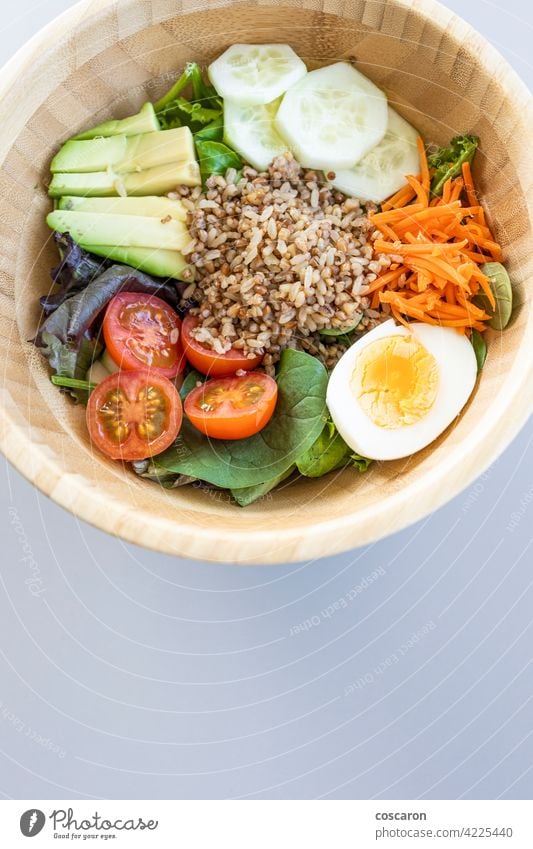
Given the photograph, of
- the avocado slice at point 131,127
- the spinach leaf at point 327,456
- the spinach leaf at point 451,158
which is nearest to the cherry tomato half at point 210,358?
the spinach leaf at point 327,456

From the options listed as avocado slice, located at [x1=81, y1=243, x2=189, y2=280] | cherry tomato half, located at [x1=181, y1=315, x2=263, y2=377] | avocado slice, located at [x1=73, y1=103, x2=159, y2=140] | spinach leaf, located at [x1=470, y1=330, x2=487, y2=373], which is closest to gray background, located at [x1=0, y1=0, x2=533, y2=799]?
spinach leaf, located at [x1=470, y1=330, x2=487, y2=373]

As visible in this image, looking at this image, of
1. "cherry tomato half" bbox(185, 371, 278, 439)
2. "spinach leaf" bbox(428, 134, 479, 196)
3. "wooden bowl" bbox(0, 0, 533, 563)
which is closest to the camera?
"wooden bowl" bbox(0, 0, 533, 563)

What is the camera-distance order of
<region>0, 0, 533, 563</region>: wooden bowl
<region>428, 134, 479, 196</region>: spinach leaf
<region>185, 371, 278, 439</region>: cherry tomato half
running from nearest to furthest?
<region>0, 0, 533, 563</region>: wooden bowl
<region>185, 371, 278, 439</region>: cherry tomato half
<region>428, 134, 479, 196</region>: spinach leaf

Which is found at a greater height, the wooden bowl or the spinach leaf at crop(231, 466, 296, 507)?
the wooden bowl

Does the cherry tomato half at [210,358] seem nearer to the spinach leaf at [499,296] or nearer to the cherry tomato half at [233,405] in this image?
the cherry tomato half at [233,405]

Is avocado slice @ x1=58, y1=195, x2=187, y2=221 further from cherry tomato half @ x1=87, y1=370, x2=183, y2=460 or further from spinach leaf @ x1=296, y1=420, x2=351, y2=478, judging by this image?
spinach leaf @ x1=296, y1=420, x2=351, y2=478

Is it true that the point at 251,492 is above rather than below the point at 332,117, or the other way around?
below

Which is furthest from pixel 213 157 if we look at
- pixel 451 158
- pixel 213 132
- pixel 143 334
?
pixel 451 158

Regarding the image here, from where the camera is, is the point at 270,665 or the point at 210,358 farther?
the point at 270,665

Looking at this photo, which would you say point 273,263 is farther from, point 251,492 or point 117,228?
point 251,492
